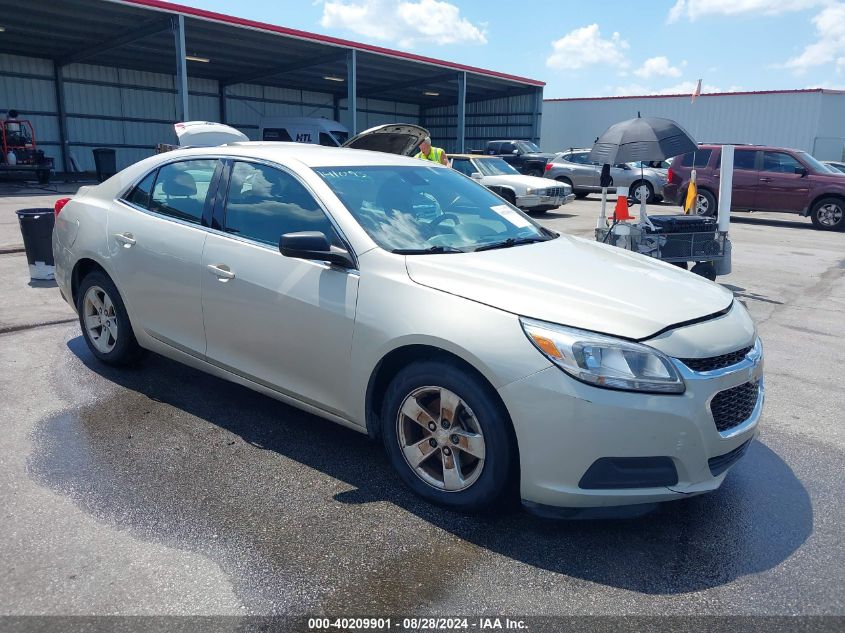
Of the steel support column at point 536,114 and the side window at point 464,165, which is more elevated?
the steel support column at point 536,114

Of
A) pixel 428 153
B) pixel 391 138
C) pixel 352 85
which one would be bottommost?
pixel 428 153

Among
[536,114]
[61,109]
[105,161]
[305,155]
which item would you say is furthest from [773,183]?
[61,109]

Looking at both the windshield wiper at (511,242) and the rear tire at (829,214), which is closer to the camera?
the windshield wiper at (511,242)

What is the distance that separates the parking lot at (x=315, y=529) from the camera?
2588mm

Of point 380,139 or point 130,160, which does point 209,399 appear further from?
point 130,160

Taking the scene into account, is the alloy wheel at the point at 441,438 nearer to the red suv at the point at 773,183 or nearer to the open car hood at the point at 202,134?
the red suv at the point at 773,183

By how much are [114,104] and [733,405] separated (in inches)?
1209

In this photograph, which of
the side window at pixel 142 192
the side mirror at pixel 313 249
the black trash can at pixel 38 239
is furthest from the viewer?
the black trash can at pixel 38 239

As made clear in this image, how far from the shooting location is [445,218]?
390cm

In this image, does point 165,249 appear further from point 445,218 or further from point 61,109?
point 61,109

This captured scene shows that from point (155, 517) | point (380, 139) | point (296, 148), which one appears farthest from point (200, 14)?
point (155, 517)

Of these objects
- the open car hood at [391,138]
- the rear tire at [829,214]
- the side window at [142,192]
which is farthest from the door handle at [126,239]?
the rear tire at [829,214]

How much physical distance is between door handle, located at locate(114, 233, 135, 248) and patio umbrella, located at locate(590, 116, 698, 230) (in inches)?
218

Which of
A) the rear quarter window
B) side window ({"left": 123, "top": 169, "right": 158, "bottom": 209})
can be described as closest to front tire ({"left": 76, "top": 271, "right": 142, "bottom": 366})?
side window ({"left": 123, "top": 169, "right": 158, "bottom": 209})
